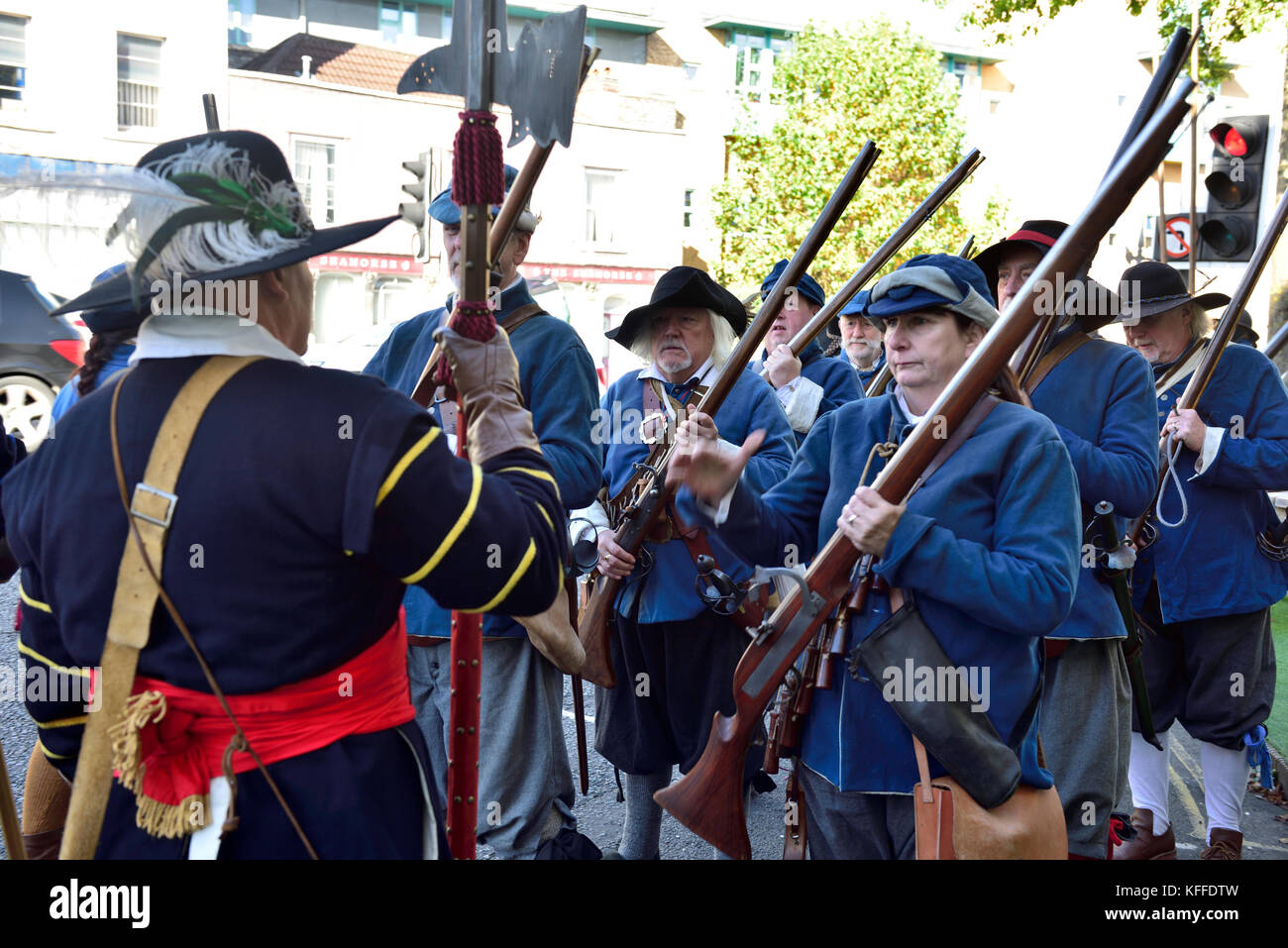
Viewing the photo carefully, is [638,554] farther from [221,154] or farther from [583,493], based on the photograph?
[221,154]

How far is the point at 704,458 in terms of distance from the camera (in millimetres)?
2816

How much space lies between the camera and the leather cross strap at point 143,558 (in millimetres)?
1717

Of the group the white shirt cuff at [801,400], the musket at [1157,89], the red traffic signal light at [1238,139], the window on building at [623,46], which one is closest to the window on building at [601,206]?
the window on building at [623,46]

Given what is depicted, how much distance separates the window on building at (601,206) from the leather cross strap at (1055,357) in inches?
888

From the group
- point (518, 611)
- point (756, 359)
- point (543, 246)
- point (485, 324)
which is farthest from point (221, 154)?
point (543, 246)

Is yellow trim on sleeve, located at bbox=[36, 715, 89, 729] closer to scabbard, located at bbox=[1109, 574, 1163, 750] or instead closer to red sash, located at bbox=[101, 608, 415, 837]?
red sash, located at bbox=[101, 608, 415, 837]

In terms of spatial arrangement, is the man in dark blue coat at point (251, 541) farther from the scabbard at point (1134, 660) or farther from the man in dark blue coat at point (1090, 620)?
the scabbard at point (1134, 660)

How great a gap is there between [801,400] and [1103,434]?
1922 mm

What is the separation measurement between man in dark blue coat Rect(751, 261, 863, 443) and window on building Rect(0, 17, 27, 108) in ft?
60.8

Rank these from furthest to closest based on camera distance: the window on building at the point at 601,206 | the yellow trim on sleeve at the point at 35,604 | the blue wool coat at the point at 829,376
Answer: the window on building at the point at 601,206, the blue wool coat at the point at 829,376, the yellow trim on sleeve at the point at 35,604

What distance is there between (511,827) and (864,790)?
1158 mm

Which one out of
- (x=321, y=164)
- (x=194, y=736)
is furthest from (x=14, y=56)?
(x=194, y=736)

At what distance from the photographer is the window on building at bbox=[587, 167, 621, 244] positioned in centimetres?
2555
